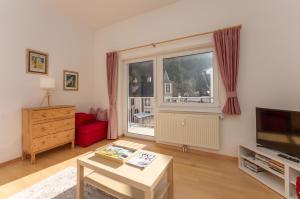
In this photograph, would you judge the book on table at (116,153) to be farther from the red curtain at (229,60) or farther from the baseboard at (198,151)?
the red curtain at (229,60)

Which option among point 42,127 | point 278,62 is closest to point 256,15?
point 278,62

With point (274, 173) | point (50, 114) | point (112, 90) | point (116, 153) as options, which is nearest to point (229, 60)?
point (274, 173)

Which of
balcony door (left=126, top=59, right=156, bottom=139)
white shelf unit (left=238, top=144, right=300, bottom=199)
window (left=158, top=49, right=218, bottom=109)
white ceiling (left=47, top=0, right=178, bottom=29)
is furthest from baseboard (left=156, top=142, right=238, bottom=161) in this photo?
white ceiling (left=47, top=0, right=178, bottom=29)

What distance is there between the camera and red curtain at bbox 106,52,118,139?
3.65 m

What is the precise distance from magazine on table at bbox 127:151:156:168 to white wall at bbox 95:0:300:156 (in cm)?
163

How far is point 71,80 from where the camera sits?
3555mm

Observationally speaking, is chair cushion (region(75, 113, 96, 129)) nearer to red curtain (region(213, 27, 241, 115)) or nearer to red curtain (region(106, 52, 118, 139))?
red curtain (region(106, 52, 118, 139))

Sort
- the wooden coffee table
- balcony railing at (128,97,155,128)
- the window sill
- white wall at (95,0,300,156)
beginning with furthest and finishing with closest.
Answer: balcony railing at (128,97,155,128) < the window sill < white wall at (95,0,300,156) < the wooden coffee table

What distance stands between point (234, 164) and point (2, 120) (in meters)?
3.75

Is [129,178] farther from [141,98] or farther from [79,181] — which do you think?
[141,98]

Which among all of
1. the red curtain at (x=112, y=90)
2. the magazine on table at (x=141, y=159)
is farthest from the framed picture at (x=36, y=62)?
the magazine on table at (x=141, y=159)

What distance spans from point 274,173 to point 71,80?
397 centimetres

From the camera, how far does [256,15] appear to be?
89.7 inches

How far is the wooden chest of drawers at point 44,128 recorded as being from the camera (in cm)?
246
